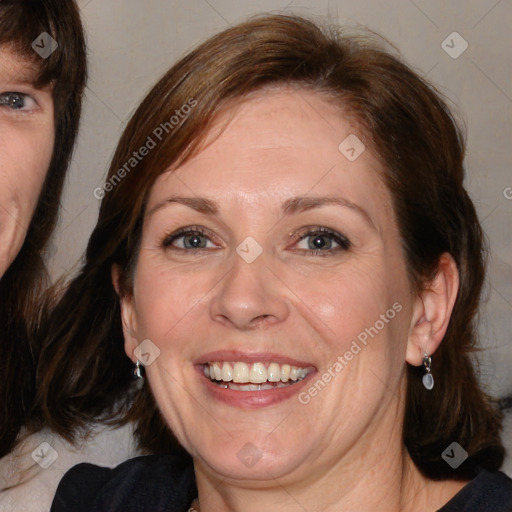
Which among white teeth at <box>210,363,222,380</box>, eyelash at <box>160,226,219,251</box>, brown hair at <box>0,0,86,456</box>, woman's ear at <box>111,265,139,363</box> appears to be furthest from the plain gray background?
white teeth at <box>210,363,222,380</box>

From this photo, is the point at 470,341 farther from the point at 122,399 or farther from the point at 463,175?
the point at 122,399

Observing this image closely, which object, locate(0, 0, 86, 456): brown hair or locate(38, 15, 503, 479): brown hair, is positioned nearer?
locate(38, 15, 503, 479): brown hair

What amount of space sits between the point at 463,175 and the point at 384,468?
46cm

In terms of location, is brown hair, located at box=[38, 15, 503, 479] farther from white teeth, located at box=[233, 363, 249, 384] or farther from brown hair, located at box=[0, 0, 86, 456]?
white teeth, located at box=[233, 363, 249, 384]

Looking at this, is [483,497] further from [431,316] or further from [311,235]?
[311,235]

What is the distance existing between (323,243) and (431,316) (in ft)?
0.67

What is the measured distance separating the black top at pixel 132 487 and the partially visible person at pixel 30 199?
1.7 inches

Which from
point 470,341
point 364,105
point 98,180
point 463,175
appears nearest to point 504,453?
point 470,341

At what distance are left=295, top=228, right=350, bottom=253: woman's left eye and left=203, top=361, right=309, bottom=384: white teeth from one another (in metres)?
0.16

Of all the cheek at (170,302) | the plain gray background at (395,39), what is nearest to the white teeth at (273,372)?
the cheek at (170,302)

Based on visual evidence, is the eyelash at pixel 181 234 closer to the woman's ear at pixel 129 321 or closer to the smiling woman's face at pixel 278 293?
the smiling woman's face at pixel 278 293

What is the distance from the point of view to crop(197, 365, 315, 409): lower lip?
1.48 m

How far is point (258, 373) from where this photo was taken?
147cm

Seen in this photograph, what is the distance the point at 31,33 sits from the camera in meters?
1.68
